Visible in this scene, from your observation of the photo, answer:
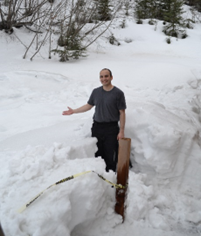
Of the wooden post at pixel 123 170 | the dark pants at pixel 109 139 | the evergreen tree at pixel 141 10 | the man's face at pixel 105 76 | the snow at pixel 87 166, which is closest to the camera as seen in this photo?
the snow at pixel 87 166

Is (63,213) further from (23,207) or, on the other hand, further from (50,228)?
(23,207)

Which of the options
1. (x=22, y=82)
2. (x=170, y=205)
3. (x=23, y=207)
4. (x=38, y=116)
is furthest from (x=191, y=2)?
(x=23, y=207)

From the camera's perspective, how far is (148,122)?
9.63 feet

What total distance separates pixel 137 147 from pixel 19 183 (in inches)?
66.4

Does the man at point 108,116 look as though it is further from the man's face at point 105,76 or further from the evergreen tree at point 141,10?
the evergreen tree at point 141,10

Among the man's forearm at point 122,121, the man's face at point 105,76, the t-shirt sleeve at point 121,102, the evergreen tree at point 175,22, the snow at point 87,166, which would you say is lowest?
the snow at point 87,166

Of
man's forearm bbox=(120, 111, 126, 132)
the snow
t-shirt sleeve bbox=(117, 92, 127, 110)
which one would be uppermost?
t-shirt sleeve bbox=(117, 92, 127, 110)

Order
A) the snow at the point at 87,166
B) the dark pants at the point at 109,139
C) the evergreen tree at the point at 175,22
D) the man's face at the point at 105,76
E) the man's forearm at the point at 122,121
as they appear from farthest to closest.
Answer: the evergreen tree at the point at 175,22, the dark pants at the point at 109,139, the man's forearm at the point at 122,121, the man's face at the point at 105,76, the snow at the point at 87,166

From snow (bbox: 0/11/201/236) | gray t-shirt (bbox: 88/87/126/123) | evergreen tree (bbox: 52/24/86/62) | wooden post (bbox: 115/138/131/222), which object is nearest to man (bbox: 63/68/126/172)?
gray t-shirt (bbox: 88/87/126/123)

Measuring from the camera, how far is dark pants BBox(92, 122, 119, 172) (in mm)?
2758

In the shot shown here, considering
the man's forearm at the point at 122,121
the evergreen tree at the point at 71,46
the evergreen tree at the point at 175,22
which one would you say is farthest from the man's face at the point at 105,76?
the evergreen tree at the point at 175,22

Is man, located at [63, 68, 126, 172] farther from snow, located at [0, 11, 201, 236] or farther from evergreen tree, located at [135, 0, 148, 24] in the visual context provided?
evergreen tree, located at [135, 0, 148, 24]

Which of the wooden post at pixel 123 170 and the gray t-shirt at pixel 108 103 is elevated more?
the gray t-shirt at pixel 108 103

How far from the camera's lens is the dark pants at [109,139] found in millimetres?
2758
